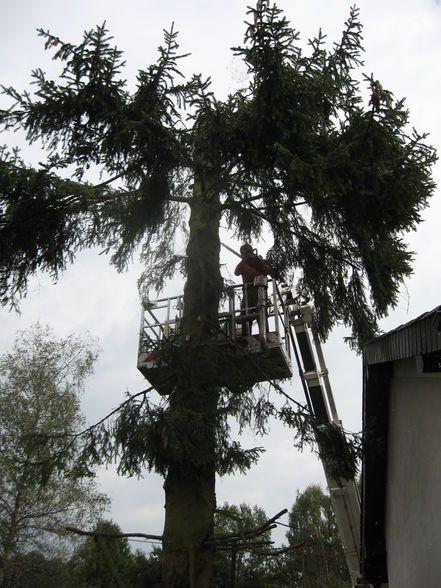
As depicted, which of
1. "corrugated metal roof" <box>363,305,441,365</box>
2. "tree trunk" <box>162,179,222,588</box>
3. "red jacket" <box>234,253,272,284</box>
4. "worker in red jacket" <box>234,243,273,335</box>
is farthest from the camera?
"red jacket" <box>234,253,272,284</box>

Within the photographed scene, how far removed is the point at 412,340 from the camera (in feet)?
14.9

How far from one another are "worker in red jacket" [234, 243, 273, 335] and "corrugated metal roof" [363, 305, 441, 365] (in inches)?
116

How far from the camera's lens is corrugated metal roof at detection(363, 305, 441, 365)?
13.1 feet

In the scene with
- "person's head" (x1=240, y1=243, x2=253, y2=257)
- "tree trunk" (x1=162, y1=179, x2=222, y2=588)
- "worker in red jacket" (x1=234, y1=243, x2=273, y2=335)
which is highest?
"person's head" (x1=240, y1=243, x2=253, y2=257)

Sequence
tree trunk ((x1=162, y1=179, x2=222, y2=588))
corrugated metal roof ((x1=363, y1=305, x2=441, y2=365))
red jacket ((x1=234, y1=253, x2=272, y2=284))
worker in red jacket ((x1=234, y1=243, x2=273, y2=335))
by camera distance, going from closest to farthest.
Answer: corrugated metal roof ((x1=363, y1=305, x2=441, y2=365)) < tree trunk ((x1=162, y1=179, x2=222, y2=588)) < worker in red jacket ((x1=234, y1=243, x2=273, y2=335)) < red jacket ((x1=234, y1=253, x2=272, y2=284))

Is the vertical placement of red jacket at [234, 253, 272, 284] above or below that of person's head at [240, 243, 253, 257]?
below

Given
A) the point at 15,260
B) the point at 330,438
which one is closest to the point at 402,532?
the point at 330,438

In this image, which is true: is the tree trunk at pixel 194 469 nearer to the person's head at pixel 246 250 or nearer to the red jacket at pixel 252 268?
the red jacket at pixel 252 268

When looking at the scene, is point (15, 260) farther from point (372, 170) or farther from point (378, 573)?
point (378, 573)

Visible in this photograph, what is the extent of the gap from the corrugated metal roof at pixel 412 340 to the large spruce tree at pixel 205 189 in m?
1.94

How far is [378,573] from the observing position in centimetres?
794

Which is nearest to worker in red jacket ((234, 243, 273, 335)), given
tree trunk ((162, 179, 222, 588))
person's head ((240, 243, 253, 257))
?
person's head ((240, 243, 253, 257))

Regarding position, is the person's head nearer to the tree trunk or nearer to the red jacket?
the red jacket

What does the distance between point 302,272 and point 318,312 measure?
0.85m
